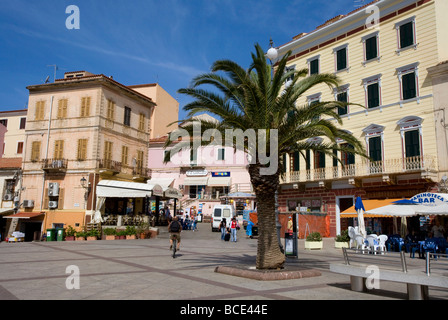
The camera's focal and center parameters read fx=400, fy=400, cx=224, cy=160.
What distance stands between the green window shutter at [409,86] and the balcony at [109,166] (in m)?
20.8

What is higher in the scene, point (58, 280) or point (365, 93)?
point (365, 93)

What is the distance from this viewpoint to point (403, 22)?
930 inches

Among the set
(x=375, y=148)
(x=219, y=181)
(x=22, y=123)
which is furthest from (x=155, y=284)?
(x=22, y=123)

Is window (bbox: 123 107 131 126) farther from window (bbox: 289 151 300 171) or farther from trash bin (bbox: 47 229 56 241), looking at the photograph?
window (bbox: 289 151 300 171)

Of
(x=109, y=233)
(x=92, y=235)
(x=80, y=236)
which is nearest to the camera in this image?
(x=80, y=236)

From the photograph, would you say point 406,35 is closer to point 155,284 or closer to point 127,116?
point 155,284

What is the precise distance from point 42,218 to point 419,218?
83.6ft

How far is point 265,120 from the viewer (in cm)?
1116

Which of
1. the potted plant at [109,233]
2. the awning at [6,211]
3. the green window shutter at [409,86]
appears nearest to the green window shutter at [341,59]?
the green window shutter at [409,86]

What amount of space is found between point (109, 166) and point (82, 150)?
90.9 inches

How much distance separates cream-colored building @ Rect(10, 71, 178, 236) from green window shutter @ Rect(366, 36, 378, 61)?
18.8 meters

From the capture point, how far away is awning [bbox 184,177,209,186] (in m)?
44.0
